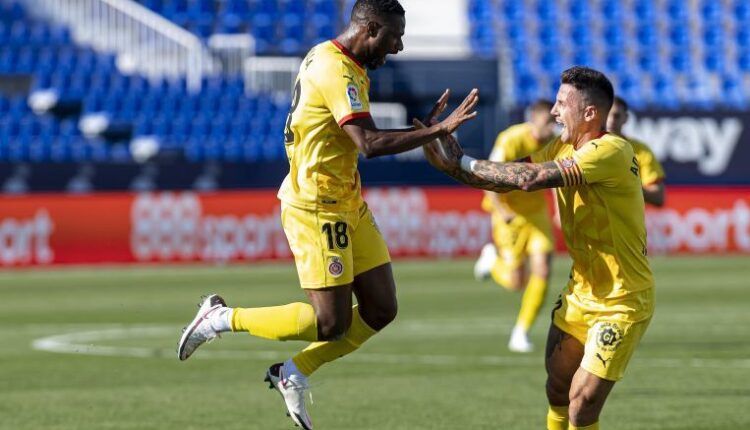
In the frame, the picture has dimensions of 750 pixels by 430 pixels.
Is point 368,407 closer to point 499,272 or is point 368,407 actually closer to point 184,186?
point 499,272

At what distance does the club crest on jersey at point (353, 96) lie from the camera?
7.42 m

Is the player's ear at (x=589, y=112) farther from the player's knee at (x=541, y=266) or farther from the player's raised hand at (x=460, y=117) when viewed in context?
the player's knee at (x=541, y=266)

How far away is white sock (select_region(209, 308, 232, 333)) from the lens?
8.26m

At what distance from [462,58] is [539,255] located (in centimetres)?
1604

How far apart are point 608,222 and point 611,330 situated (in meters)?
0.56

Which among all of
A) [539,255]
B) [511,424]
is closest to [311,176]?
[511,424]

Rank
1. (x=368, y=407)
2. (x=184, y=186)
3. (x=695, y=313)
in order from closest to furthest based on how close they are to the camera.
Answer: (x=368, y=407), (x=695, y=313), (x=184, y=186)

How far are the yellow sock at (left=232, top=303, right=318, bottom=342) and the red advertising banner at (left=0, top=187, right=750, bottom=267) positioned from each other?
1617cm

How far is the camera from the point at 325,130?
7680mm

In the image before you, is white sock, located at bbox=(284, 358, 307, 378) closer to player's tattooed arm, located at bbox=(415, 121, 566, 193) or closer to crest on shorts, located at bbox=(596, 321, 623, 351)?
player's tattooed arm, located at bbox=(415, 121, 566, 193)

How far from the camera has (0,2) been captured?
30484 mm

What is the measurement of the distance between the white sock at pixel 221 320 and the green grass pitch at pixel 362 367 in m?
0.93

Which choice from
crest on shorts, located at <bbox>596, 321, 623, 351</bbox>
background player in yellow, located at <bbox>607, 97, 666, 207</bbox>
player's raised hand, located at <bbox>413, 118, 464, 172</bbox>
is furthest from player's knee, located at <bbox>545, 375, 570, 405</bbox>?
background player in yellow, located at <bbox>607, 97, 666, 207</bbox>

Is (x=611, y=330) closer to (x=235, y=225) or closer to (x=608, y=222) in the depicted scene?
(x=608, y=222)
